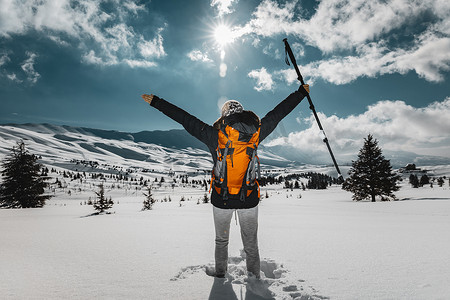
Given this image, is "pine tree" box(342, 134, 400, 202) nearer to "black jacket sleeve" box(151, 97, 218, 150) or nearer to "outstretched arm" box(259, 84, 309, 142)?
→ "outstretched arm" box(259, 84, 309, 142)

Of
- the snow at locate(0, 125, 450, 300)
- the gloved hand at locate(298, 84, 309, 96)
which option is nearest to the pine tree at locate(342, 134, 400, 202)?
the snow at locate(0, 125, 450, 300)

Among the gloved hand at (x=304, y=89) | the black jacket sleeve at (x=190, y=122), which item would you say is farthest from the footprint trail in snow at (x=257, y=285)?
the gloved hand at (x=304, y=89)

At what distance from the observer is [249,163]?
280cm

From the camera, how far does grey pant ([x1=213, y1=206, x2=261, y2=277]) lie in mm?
2754

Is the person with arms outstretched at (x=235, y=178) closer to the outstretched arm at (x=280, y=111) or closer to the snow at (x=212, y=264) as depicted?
the outstretched arm at (x=280, y=111)

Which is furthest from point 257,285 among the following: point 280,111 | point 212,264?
point 280,111

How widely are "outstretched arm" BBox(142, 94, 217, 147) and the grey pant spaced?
38.3 inches

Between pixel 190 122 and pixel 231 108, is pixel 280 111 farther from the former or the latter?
pixel 190 122

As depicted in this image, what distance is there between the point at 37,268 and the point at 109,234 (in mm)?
2101

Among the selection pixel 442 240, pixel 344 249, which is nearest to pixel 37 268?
pixel 344 249

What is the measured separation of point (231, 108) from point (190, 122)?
60cm

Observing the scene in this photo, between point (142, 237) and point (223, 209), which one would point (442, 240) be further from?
point (142, 237)

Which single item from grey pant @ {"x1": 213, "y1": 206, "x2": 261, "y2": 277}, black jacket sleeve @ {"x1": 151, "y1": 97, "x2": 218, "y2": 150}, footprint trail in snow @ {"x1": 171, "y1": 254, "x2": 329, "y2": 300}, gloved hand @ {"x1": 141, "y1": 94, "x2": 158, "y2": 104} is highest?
gloved hand @ {"x1": 141, "y1": 94, "x2": 158, "y2": 104}

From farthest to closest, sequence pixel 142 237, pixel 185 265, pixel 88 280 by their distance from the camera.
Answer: pixel 142 237 < pixel 185 265 < pixel 88 280
